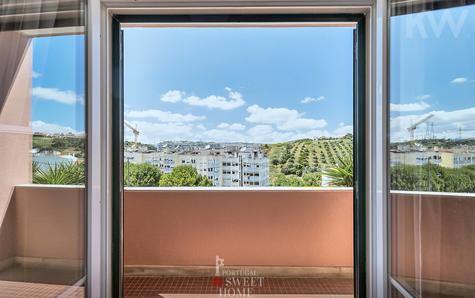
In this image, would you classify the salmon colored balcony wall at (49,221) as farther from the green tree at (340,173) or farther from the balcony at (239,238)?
the green tree at (340,173)

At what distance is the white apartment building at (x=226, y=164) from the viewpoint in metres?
3.28

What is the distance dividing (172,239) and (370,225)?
1.92m

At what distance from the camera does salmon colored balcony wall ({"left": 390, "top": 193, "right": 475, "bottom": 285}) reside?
51.4 inches

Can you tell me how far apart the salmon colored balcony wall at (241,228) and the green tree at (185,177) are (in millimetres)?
170

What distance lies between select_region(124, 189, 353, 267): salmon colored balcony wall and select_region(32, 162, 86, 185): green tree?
1153 mm

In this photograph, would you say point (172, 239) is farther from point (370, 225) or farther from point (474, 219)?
point (474, 219)

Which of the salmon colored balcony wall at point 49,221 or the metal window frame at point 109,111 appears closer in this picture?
the salmon colored balcony wall at point 49,221

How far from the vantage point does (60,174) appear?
1.82 metres

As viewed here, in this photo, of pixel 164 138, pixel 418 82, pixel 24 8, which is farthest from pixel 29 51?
pixel 418 82

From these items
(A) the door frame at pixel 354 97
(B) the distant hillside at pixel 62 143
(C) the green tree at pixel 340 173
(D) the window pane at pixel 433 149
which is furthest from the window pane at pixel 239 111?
(D) the window pane at pixel 433 149

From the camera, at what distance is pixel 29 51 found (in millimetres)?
1532

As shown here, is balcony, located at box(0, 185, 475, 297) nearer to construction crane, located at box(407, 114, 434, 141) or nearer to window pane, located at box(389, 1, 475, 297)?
window pane, located at box(389, 1, 475, 297)

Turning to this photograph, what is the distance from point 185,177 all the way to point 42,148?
5.83ft

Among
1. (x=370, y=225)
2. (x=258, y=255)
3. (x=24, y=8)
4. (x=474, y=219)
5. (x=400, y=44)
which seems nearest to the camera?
(x=474, y=219)
